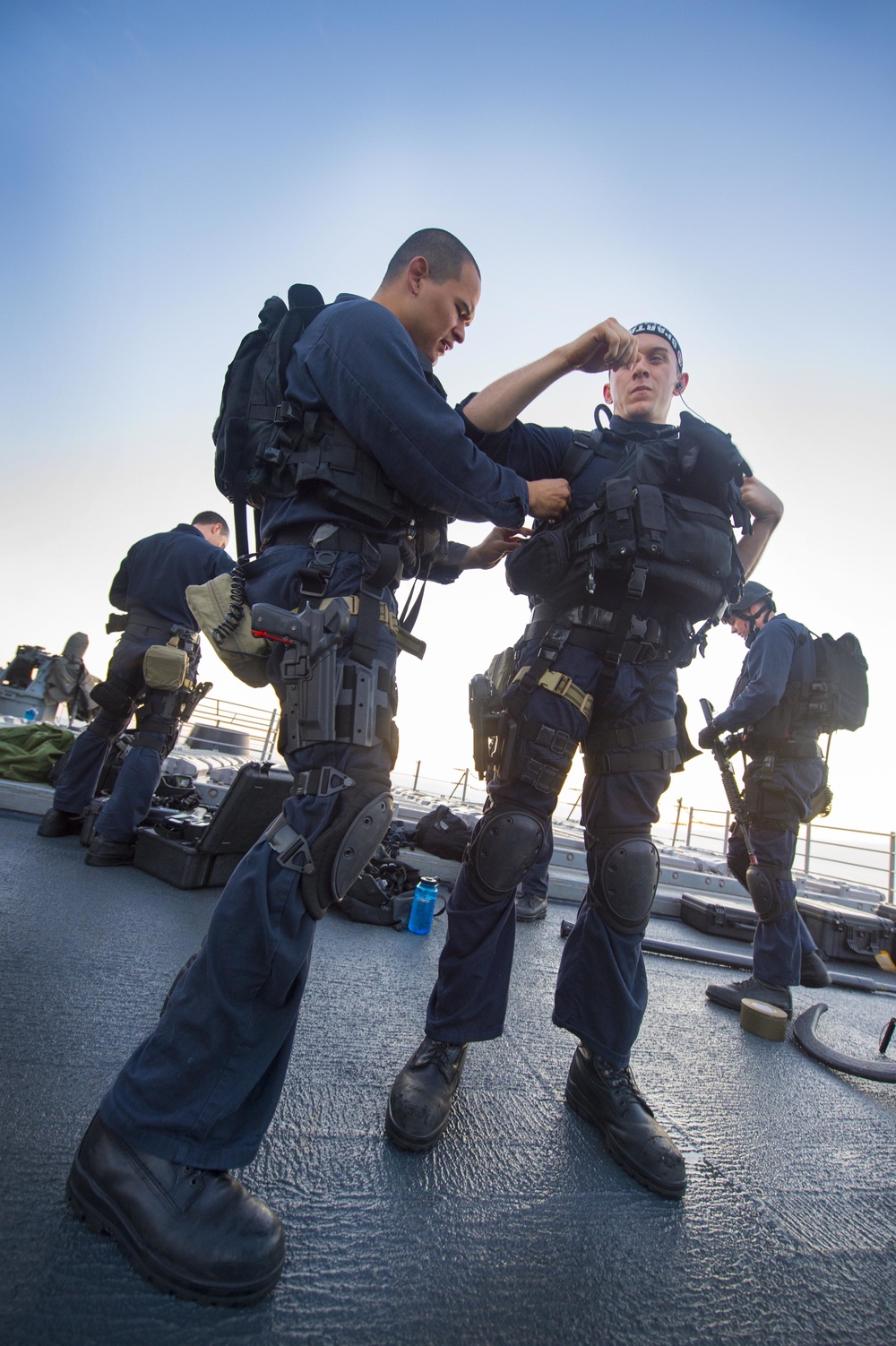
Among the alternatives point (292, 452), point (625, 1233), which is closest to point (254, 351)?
point (292, 452)

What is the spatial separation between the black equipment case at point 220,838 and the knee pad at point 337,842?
6.87ft

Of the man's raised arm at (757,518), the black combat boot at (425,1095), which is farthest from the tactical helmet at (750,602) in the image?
the black combat boot at (425,1095)

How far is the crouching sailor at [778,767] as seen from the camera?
301cm

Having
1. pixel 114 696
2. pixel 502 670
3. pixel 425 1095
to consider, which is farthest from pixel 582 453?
Result: pixel 114 696

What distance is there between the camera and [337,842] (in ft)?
3.46

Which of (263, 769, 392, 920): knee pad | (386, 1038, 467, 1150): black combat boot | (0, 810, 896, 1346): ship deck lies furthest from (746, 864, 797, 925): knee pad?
(263, 769, 392, 920): knee pad

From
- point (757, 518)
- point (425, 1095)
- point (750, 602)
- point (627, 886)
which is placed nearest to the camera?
point (425, 1095)

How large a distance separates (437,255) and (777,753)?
307 cm

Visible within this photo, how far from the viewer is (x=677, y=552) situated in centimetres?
171

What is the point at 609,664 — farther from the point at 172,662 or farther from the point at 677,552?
the point at 172,662

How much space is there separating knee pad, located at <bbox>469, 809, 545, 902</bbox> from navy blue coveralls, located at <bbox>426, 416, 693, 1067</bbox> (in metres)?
0.04

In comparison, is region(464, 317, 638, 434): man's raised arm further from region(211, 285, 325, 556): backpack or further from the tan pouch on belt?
the tan pouch on belt

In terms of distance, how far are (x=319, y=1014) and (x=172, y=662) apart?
228 centimetres

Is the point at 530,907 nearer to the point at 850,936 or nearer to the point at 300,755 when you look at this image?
the point at 850,936
